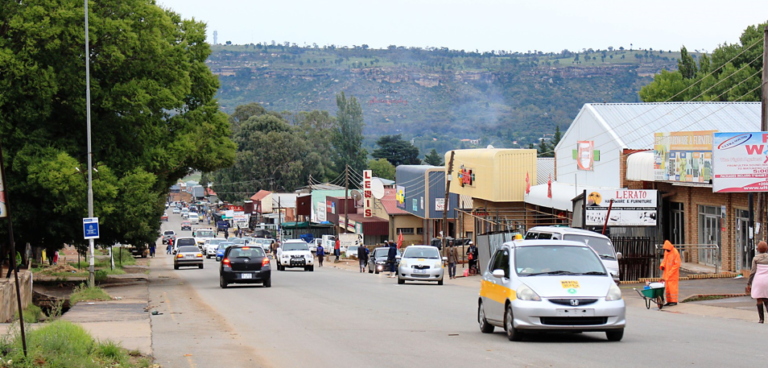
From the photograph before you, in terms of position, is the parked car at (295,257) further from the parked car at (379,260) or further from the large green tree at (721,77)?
the large green tree at (721,77)

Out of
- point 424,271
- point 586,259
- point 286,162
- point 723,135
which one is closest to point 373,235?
point 286,162

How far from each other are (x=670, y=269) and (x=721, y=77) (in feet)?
152

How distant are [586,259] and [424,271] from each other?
62.1 feet

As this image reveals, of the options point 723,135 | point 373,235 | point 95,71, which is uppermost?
point 95,71

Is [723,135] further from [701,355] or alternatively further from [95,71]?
[95,71]

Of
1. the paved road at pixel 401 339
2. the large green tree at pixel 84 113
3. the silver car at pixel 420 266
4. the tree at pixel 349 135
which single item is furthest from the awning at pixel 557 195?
the tree at pixel 349 135

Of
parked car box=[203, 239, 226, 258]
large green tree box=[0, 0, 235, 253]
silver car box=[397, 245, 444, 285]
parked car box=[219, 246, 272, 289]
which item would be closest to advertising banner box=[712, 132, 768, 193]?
silver car box=[397, 245, 444, 285]

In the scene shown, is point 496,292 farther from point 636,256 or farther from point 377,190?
point 377,190

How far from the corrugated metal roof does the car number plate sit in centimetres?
2796

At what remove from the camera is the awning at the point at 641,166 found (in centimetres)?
3544

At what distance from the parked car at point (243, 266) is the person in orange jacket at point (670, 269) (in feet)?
43.8

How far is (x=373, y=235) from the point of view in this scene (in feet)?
273

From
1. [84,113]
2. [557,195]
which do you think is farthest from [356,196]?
[84,113]

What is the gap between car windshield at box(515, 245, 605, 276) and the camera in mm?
13008
